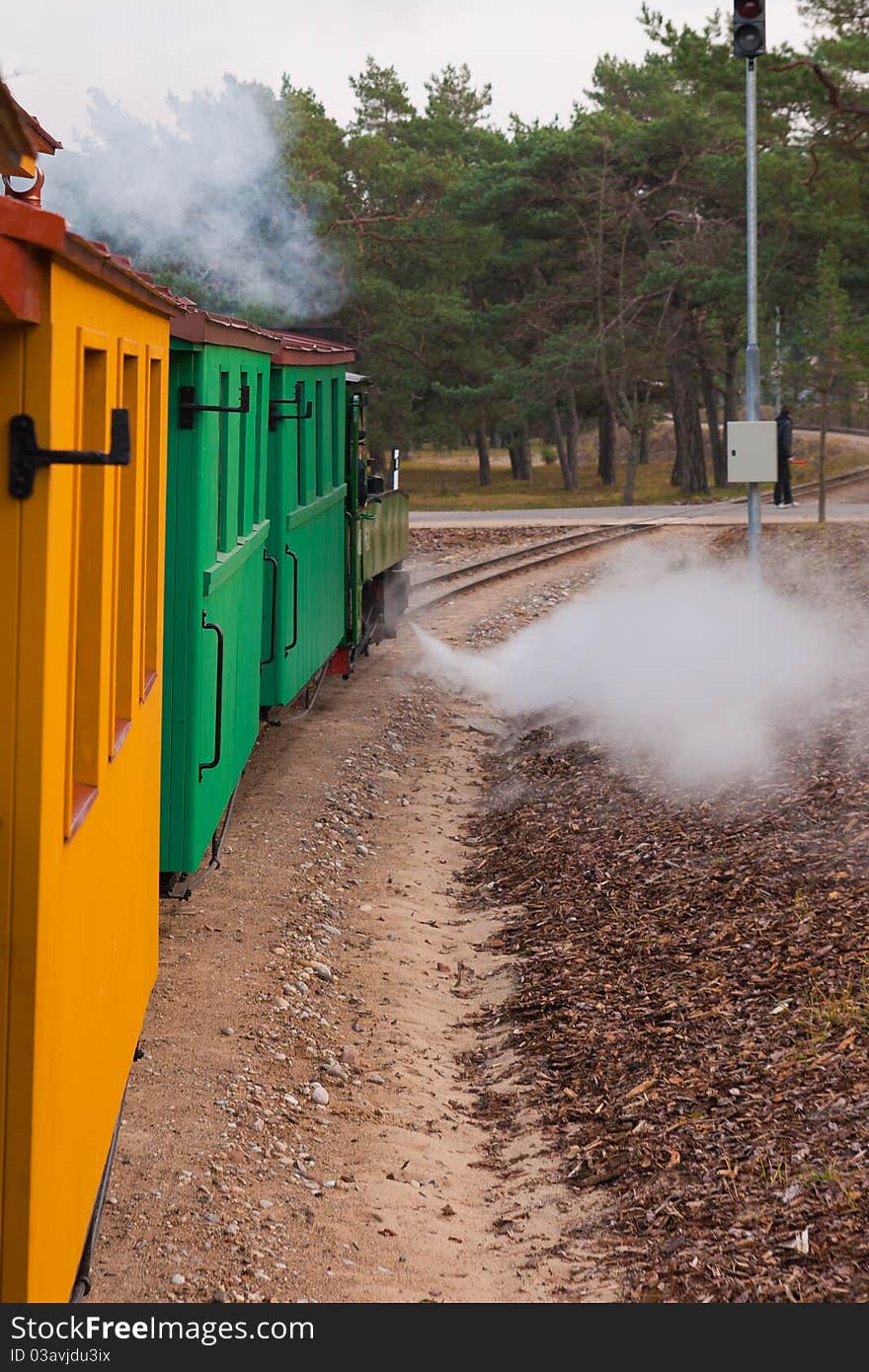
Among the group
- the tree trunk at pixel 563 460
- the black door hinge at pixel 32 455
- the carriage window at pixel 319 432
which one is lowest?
the black door hinge at pixel 32 455

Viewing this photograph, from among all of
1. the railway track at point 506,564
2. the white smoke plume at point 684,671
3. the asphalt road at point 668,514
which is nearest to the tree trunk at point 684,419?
the asphalt road at point 668,514

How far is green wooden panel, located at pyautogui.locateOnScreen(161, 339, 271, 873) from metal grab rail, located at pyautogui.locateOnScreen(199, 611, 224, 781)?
2 centimetres

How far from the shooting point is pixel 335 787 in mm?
12148

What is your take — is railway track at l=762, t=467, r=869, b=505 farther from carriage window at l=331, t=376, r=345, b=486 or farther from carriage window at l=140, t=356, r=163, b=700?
carriage window at l=140, t=356, r=163, b=700

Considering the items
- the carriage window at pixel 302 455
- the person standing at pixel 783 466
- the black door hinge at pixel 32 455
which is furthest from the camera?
the person standing at pixel 783 466

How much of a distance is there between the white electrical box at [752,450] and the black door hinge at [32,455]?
49.0 feet

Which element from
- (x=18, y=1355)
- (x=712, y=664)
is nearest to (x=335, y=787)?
(x=712, y=664)

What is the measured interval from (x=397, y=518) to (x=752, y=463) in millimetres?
4208

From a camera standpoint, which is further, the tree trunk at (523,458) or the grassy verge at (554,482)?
the tree trunk at (523,458)

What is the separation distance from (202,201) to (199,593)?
20.4 metres

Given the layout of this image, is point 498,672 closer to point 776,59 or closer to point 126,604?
point 126,604

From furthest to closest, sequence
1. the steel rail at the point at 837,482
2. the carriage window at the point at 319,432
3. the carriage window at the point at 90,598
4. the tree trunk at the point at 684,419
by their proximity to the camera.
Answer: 1. the tree trunk at the point at 684,419
2. the steel rail at the point at 837,482
3. the carriage window at the point at 319,432
4. the carriage window at the point at 90,598

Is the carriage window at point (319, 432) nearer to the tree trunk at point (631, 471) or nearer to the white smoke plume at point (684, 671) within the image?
the white smoke plume at point (684, 671)

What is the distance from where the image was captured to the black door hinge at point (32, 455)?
2686mm
